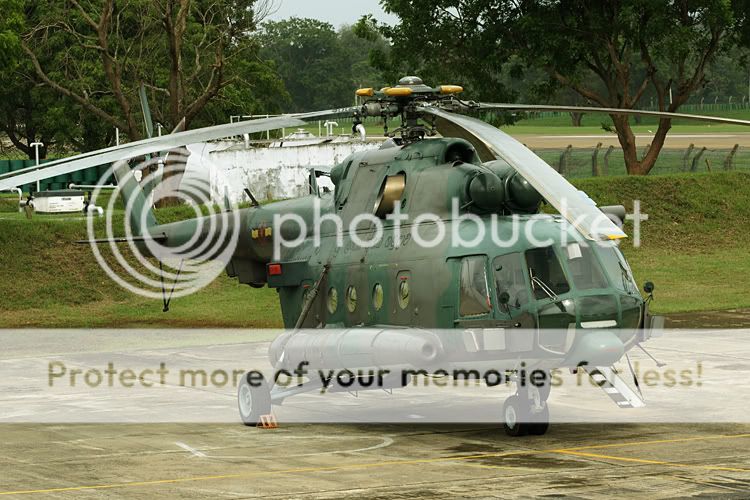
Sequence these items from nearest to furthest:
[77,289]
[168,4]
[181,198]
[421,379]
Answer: [421,379] → [77,289] → [168,4] → [181,198]

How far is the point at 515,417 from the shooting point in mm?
15359

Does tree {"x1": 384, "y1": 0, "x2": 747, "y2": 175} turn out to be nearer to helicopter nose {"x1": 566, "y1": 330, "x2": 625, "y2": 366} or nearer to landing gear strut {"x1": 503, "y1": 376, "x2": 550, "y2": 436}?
landing gear strut {"x1": 503, "y1": 376, "x2": 550, "y2": 436}

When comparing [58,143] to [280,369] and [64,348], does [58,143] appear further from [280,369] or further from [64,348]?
[280,369]

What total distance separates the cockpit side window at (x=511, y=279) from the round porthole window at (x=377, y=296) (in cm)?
207

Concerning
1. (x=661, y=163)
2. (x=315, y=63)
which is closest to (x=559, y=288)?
(x=661, y=163)

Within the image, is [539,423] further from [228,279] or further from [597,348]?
[228,279]

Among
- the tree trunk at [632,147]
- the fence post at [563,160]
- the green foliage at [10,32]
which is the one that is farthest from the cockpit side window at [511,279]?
the fence post at [563,160]

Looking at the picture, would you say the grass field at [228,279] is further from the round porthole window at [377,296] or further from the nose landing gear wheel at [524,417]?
the nose landing gear wheel at [524,417]

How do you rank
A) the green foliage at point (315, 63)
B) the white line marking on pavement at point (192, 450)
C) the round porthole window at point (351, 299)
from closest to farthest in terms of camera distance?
the white line marking on pavement at point (192, 450) → the round porthole window at point (351, 299) → the green foliage at point (315, 63)

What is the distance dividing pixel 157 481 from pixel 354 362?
3410 millimetres

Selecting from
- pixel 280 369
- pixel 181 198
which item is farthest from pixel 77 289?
pixel 280 369

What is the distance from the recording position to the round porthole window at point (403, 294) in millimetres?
15750

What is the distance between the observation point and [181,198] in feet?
142

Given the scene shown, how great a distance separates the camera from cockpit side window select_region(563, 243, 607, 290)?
1429cm
